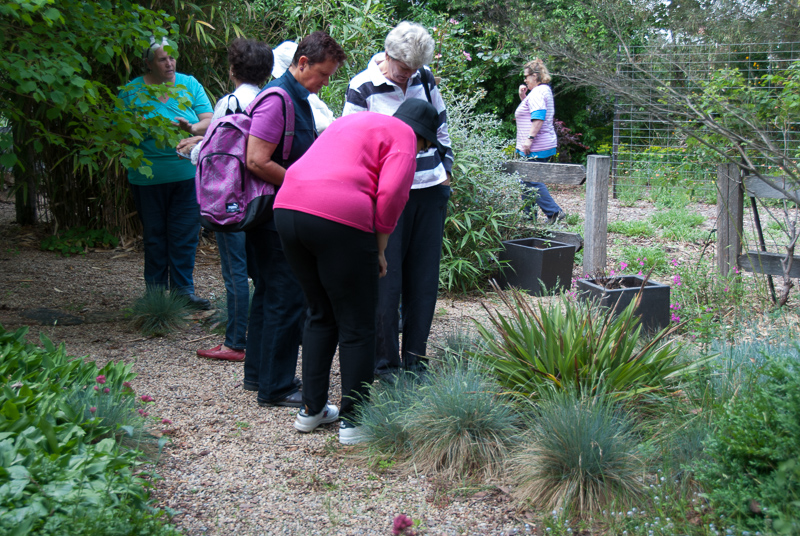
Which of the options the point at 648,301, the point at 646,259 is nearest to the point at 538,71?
the point at 646,259

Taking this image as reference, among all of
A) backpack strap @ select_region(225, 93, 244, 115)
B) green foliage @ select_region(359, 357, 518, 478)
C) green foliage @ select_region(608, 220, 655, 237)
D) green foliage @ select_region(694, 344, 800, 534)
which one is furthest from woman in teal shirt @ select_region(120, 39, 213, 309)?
green foliage @ select_region(608, 220, 655, 237)

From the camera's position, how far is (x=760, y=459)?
1.88m

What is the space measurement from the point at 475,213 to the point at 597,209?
0.99 metres

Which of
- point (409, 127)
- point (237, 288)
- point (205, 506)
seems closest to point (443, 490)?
point (205, 506)

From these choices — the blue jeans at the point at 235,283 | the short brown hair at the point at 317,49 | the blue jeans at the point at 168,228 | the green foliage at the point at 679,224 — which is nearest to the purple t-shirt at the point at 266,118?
the short brown hair at the point at 317,49

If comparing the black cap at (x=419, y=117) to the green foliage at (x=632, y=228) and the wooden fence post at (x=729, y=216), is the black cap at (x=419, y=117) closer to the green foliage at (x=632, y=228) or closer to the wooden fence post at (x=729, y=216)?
the wooden fence post at (x=729, y=216)

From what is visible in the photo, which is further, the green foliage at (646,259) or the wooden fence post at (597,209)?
the green foliage at (646,259)

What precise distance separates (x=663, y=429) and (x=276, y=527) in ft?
4.75

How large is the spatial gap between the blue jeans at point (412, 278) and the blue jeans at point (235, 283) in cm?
97

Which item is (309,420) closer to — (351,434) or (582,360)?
(351,434)

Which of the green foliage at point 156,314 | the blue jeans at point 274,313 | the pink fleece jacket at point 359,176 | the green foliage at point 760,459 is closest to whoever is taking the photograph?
the green foliage at point 760,459

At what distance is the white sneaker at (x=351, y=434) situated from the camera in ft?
9.08

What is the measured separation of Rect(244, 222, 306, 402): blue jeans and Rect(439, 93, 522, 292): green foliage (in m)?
2.19

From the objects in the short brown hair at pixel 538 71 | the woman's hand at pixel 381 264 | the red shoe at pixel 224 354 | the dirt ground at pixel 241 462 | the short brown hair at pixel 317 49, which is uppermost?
the short brown hair at pixel 538 71
